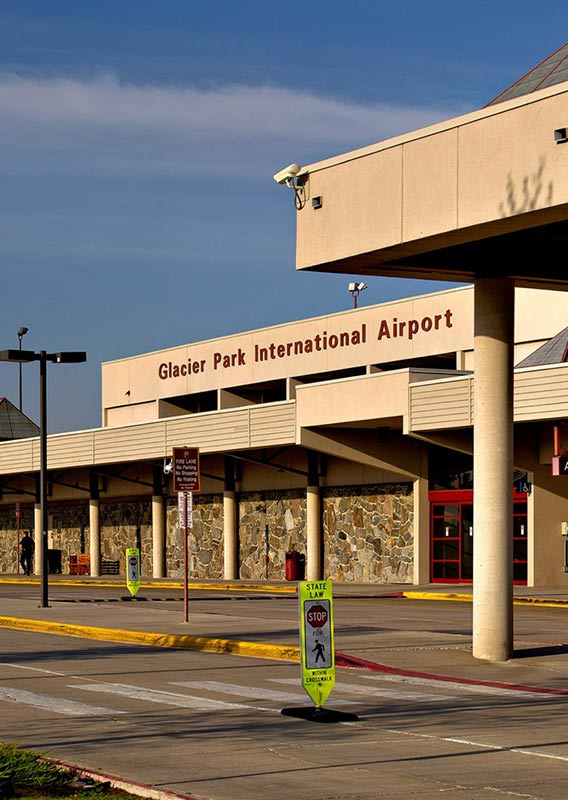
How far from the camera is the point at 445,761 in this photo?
1082 centimetres

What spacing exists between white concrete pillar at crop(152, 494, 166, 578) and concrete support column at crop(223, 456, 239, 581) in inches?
171

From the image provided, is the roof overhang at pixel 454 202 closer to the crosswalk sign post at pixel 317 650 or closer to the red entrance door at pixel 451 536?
the crosswalk sign post at pixel 317 650

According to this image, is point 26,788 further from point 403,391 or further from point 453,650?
point 403,391

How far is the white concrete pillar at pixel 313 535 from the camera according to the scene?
45594 millimetres

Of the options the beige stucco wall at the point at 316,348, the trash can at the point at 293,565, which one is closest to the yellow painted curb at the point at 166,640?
the trash can at the point at 293,565

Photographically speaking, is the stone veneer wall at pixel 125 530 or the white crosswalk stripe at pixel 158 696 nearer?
the white crosswalk stripe at pixel 158 696

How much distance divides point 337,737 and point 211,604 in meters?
19.3

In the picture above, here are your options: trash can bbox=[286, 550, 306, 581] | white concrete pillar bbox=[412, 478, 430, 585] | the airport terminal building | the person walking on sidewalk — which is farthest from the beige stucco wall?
trash can bbox=[286, 550, 306, 581]

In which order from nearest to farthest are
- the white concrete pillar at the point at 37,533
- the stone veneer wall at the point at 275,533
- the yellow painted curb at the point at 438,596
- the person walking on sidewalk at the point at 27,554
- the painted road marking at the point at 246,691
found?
the painted road marking at the point at 246,691, the yellow painted curb at the point at 438,596, the stone veneer wall at the point at 275,533, the person walking on sidewalk at the point at 27,554, the white concrete pillar at the point at 37,533

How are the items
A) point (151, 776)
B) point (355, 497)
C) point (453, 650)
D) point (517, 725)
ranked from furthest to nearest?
point (355, 497) → point (453, 650) → point (517, 725) → point (151, 776)

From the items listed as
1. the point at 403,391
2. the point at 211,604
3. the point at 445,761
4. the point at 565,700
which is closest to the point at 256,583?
the point at 403,391

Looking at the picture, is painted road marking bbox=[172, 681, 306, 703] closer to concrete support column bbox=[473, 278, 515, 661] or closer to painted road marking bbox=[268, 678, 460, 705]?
painted road marking bbox=[268, 678, 460, 705]

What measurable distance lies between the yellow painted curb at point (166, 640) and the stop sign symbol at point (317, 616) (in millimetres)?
6101

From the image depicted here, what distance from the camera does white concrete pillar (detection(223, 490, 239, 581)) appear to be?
49562mm
